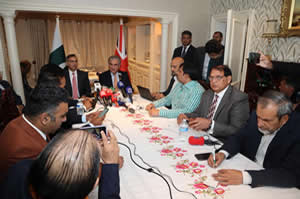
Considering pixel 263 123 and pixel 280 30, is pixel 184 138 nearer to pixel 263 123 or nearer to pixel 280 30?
pixel 263 123

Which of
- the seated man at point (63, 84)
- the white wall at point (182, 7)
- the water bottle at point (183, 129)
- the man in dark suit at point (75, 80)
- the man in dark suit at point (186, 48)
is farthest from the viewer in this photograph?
the man in dark suit at point (186, 48)

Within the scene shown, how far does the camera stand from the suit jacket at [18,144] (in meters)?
1.10

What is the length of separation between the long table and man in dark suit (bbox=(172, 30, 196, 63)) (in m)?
2.37

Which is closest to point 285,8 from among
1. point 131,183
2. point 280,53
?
point 280,53

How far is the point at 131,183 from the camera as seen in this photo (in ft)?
4.01

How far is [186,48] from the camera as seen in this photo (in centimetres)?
417

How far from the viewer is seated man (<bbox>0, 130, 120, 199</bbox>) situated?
0.66 m

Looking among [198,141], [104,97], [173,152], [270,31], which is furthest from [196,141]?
[270,31]

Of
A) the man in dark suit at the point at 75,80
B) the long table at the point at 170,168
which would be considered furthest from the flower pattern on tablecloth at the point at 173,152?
the man in dark suit at the point at 75,80

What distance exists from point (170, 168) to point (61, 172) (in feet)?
2.74

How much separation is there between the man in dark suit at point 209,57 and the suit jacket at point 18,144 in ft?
8.42

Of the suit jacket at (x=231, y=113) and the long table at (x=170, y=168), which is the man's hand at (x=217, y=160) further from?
the suit jacket at (x=231, y=113)

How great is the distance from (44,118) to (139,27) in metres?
5.47

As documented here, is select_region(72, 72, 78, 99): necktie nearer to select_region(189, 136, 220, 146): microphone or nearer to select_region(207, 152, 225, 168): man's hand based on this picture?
select_region(189, 136, 220, 146): microphone
